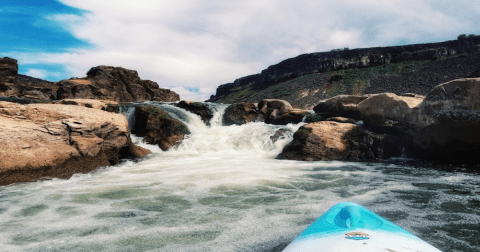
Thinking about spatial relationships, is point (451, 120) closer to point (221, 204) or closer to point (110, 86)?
point (221, 204)

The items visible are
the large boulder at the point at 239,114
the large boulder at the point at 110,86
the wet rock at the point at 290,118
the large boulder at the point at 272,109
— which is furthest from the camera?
the large boulder at the point at 110,86

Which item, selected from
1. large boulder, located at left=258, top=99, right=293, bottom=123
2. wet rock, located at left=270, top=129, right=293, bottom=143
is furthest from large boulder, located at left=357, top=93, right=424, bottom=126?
large boulder, located at left=258, top=99, right=293, bottom=123

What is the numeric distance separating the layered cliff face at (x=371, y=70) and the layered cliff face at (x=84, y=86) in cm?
2273

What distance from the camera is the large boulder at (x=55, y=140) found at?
457 cm

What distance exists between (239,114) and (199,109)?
1994 millimetres

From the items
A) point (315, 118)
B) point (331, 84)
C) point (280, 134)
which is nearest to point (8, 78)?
point (280, 134)

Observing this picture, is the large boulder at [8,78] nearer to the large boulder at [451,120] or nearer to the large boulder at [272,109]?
the large boulder at [272,109]

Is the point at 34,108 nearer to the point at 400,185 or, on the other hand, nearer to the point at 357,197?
the point at 357,197

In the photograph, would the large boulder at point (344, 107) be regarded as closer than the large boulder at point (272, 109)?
Yes

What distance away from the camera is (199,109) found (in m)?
13.1

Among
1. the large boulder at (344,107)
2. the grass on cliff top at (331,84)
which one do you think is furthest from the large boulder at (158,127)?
the grass on cliff top at (331,84)

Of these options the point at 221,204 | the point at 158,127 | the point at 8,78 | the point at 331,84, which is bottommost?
the point at 221,204

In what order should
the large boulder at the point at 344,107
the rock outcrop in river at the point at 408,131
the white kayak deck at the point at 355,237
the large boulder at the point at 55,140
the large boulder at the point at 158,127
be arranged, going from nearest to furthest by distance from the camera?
1. the white kayak deck at the point at 355,237
2. the large boulder at the point at 55,140
3. the rock outcrop in river at the point at 408,131
4. the large boulder at the point at 158,127
5. the large boulder at the point at 344,107

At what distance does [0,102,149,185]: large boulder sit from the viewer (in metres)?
4.57
